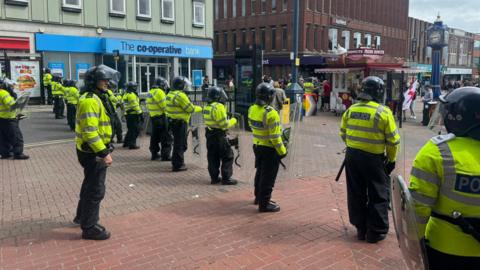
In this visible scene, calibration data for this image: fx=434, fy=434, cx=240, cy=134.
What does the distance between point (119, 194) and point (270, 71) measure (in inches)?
1596

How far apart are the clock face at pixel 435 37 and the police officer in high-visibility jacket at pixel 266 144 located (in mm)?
14627

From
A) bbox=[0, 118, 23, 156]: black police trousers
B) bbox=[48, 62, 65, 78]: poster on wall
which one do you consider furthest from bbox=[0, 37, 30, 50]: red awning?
bbox=[0, 118, 23, 156]: black police trousers

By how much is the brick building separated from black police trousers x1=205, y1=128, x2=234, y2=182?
34392 mm

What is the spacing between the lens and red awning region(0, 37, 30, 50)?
20.7 meters

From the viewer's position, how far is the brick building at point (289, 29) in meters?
43.8

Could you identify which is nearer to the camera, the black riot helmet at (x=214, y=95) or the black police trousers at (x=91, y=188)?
the black police trousers at (x=91, y=188)

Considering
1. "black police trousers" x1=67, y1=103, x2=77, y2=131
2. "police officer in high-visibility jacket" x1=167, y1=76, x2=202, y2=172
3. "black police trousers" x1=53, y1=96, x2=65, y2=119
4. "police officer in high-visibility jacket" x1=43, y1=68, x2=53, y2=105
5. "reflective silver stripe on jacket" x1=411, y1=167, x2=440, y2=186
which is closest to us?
"reflective silver stripe on jacket" x1=411, y1=167, x2=440, y2=186

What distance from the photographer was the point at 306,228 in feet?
17.4

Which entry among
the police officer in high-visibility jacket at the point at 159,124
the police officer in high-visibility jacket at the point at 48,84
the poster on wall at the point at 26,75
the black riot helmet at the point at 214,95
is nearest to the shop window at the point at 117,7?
the police officer in high-visibility jacket at the point at 48,84

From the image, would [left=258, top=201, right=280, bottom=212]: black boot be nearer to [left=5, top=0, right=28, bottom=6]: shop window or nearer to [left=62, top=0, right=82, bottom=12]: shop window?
[left=5, top=0, right=28, bottom=6]: shop window

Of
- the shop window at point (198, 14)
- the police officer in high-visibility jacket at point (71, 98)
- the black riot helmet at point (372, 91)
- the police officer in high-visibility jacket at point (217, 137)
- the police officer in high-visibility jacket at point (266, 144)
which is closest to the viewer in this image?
the black riot helmet at point (372, 91)

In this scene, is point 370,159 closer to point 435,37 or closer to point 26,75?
point 435,37

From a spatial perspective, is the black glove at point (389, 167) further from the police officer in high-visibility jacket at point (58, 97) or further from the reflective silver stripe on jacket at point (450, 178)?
the police officer in high-visibility jacket at point (58, 97)

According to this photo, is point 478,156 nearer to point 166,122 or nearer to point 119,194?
point 119,194
